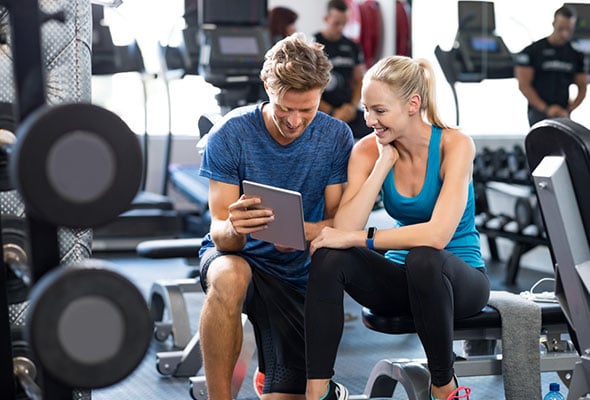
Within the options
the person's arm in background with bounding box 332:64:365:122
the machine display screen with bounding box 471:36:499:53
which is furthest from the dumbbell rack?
the person's arm in background with bounding box 332:64:365:122

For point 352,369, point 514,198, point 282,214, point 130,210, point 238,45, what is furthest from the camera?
point 130,210

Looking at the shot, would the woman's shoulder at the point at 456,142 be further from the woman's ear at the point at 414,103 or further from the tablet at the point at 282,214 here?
the tablet at the point at 282,214

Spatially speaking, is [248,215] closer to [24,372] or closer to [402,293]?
[402,293]

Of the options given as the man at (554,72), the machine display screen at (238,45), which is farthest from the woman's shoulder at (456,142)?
the machine display screen at (238,45)

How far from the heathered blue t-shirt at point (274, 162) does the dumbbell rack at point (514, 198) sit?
2.49m

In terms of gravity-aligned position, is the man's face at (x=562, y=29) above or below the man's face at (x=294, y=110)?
above

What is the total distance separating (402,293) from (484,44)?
3.34 meters

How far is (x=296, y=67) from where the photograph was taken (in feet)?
7.76

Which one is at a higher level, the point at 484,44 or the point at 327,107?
the point at 484,44

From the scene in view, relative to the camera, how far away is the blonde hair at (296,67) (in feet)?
7.74

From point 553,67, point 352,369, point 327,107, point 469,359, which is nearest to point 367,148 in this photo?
point 469,359

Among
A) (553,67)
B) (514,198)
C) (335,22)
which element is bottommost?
(514,198)

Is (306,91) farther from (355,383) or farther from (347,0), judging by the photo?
(347,0)

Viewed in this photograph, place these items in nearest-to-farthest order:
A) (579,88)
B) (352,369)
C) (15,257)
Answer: (15,257)
(352,369)
(579,88)
